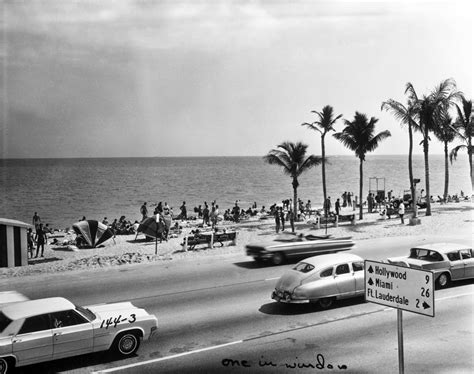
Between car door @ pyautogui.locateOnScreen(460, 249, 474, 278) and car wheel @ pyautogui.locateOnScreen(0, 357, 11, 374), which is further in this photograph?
car door @ pyautogui.locateOnScreen(460, 249, 474, 278)

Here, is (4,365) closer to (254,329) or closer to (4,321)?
(4,321)

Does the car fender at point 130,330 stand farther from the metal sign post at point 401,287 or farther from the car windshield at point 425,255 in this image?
the car windshield at point 425,255

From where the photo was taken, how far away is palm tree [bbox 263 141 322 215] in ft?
112

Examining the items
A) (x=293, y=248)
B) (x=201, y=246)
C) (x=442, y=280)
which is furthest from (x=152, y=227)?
(x=442, y=280)

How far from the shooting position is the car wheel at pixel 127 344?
32.3ft

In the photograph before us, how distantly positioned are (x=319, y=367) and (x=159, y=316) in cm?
483

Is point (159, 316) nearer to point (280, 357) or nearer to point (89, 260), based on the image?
point (280, 357)

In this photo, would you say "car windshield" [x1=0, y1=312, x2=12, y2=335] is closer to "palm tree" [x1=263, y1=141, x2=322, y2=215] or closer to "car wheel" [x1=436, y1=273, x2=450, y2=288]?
"car wheel" [x1=436, y1=273, x2=450, y2=288]

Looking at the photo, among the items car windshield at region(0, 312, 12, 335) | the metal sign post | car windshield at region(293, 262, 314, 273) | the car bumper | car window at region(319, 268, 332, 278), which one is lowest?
the car bumper

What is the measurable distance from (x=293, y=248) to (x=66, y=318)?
10398 mm

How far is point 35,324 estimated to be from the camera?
360 inches

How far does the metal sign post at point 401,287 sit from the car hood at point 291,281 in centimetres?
643

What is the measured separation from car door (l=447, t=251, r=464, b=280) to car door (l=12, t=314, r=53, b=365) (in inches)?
436

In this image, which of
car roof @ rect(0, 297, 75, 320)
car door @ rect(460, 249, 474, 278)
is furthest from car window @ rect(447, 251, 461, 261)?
car roof @ rect(0, 297, 75, 320)
